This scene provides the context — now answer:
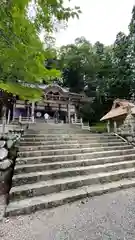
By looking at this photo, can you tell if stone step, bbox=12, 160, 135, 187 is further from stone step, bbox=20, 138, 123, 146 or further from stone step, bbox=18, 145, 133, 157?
stone step, bbox=20, 138, 123, 146

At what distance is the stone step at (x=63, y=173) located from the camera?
342 centimetres

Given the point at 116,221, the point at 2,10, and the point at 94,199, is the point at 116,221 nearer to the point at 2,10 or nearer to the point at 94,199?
the point at 94,199

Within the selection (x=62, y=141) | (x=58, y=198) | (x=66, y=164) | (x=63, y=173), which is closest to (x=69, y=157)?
(x=66, y=164)

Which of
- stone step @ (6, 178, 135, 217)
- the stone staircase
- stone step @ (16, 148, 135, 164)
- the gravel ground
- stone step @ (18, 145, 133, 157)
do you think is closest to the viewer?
the gravel ground

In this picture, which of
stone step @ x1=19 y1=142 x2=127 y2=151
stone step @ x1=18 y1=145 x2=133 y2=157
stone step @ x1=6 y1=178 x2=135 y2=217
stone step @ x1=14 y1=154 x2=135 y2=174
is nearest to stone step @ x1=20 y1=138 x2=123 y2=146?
stone step @ x1=19 y1=142 x2=127 y2=151

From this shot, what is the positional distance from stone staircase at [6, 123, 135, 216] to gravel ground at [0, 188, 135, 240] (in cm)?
25

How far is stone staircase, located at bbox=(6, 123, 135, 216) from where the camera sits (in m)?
2.98

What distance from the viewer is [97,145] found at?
6.26 m

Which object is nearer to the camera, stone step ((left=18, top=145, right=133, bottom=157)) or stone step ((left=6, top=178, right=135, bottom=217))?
stone step ((left=6, top=178, right=135, bottom=217))

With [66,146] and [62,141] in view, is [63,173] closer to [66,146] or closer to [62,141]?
[66,146]

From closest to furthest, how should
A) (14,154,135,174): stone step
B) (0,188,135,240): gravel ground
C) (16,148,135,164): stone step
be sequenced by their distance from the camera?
(0,188,135,240): gravel ground < (14,154,135,174): stone step < (16,148,135,164): stone step

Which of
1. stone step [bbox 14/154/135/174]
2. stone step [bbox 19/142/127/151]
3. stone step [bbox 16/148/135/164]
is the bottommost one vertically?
stone step [bbox 14/154/135/174]

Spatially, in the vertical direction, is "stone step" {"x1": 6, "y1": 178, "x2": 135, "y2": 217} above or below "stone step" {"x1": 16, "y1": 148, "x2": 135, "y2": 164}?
below

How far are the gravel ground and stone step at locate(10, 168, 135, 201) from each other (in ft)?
1.69
